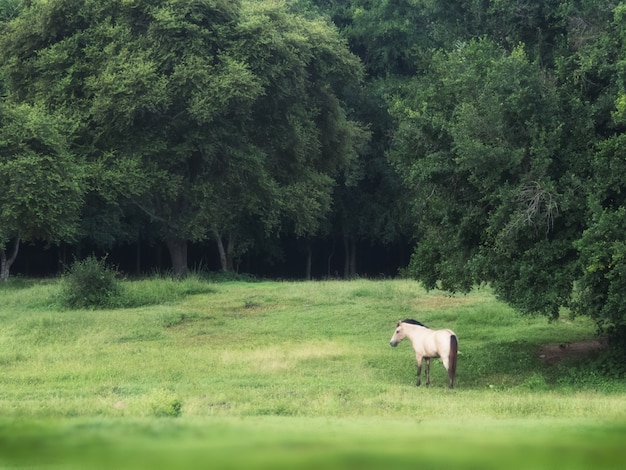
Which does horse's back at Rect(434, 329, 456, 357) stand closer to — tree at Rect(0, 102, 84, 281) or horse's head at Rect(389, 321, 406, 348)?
horse's head at Rect(389, 321, 406, 348)

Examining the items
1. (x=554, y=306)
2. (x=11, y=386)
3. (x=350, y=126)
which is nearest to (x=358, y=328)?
(x=554, y=306)

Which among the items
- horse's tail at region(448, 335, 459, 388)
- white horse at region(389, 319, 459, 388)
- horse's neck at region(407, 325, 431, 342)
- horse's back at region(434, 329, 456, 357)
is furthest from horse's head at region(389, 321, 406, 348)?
horse's tail at region(448, 335, 459, 388)

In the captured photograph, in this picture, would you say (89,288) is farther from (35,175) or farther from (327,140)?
(327,140)

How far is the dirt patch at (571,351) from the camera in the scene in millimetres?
21328

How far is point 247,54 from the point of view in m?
40.0

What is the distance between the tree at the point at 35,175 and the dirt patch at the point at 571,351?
2098 cm

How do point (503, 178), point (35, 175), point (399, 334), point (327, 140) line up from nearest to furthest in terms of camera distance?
point (503, 178)
point (399, 334)
point (35, 175)
point (327, 140)

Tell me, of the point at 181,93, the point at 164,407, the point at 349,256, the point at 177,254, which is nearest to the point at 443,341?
the point at 164,407

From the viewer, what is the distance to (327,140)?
149 ft

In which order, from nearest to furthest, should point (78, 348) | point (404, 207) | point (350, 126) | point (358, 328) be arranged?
point (78, 348)
point (358, 328)
point (350, 126)
point (404, 207)

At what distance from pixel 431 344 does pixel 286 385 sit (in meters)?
3.03

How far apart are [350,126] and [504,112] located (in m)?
27.3

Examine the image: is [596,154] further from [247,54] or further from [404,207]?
[404,207]

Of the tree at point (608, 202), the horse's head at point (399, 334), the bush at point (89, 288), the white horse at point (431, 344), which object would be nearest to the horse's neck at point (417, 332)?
the white horse at point (431, 344)
